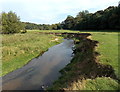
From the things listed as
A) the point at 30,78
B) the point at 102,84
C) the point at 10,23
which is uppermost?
the point at 10,23

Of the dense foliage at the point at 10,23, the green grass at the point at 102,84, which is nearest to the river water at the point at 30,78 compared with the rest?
the green grass at the point at 102,84

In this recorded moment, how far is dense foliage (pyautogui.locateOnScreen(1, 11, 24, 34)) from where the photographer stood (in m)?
56.8

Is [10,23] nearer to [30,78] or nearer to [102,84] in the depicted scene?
[30,78]

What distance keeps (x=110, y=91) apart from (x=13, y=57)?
14.7 metres

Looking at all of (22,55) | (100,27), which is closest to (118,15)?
(100,27)

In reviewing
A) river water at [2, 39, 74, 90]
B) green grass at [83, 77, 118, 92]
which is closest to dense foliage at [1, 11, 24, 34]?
river water at [2, 39, 74, 90]

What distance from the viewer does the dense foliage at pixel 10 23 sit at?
2235 inches

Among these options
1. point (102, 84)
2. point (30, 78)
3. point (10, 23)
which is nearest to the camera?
point (102, 84)

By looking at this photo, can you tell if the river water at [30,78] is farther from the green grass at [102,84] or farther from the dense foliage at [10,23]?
the dense foliage at [10,23]

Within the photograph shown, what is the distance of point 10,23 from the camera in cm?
5916

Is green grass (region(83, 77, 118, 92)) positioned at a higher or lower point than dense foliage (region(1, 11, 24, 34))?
lower

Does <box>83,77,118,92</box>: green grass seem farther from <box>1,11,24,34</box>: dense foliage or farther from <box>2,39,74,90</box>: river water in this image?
<box>1,11,24,34</box>: dense foliage

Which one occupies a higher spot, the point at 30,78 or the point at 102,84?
the point at 102,84

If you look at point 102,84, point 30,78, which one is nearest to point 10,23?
point 30,78
